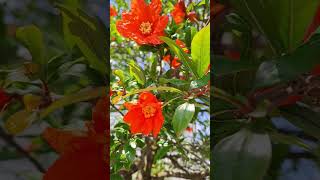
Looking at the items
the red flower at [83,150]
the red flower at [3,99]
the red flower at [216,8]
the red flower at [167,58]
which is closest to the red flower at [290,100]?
the red flower at [216,8]

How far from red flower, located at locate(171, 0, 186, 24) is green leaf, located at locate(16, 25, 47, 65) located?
1.68ft

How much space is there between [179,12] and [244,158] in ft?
2.24

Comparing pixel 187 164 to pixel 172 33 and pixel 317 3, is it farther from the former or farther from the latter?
pixel 317 3

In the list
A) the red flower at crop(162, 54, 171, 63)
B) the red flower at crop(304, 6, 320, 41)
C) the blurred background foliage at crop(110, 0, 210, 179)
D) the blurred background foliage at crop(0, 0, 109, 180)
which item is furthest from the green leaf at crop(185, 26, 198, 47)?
the red flower at crop(304, 6, 320, 41)

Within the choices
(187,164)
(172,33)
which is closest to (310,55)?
(172,33)

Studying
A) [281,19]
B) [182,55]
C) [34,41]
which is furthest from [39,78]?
[281,19]

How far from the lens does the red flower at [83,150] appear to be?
0.62m

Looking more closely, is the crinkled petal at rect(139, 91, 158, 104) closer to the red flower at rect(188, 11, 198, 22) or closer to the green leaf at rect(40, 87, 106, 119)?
the green leaf at rect(40, 87, 106, 119)

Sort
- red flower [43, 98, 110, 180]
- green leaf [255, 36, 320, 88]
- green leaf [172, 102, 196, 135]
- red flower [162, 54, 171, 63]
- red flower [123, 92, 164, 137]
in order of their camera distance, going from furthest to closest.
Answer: red flower [162, 54, 171, 63]
red flower [123, 92, 164, 137]
green leaf [172, 102, 196, 135]
red flower [43, 98, 110, 180]
green leaf [255, 36, 320, 88]

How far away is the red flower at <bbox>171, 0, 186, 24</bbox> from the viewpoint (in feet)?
3.58

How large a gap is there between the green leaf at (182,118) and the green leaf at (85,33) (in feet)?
0.52

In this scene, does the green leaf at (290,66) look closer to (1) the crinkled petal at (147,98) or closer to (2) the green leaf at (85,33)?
(2) the green leaf at (85,33)

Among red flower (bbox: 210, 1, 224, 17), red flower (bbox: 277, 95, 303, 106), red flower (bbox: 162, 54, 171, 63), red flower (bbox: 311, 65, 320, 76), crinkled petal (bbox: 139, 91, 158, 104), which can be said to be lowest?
crinkled petal (bbox: 139, 91, 158, 104)

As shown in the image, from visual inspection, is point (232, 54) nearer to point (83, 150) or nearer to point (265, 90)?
point (265, 90)
